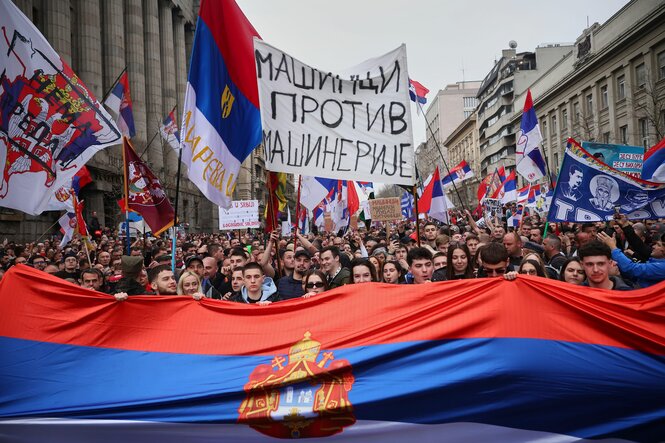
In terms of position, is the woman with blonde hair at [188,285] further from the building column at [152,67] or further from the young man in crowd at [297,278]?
the building column at [152,67]

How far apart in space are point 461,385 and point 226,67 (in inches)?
165

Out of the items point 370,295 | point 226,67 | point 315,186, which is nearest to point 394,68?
point 226,67

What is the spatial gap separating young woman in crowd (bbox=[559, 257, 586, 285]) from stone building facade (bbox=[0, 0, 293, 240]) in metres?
21.5

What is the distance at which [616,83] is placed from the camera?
37688mm

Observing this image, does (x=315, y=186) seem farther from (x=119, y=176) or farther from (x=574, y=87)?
(x=574, y=87)

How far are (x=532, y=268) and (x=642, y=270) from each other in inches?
39.4

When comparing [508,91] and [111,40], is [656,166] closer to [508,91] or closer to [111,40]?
[111,40]

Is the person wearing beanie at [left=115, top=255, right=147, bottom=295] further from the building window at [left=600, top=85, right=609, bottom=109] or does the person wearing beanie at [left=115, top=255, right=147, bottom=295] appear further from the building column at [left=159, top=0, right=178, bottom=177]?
the building window at [left=600, top=85, right=609, bottom=109]

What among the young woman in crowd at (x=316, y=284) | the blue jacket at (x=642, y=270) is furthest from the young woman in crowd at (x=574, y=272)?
the young woman in crowd at (x=316, y=284)

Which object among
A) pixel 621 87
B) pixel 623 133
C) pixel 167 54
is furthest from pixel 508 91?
pixel 167 54

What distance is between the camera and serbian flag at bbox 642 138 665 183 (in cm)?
893

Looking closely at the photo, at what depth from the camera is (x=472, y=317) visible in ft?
12.4

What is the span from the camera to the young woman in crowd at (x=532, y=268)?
500cm

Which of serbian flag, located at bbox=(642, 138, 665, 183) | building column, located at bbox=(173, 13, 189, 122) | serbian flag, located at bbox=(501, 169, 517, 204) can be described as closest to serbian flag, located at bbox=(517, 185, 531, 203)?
serbian flag, located at bbox=(501, 169, 517, 204)
